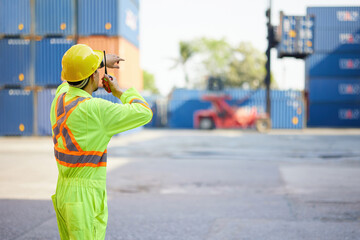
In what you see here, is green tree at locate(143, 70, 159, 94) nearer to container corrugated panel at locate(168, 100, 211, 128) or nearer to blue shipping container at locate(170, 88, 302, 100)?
container corrugated panel at locate(168, 100, 211, 128)

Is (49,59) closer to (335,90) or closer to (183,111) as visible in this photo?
(183,111)

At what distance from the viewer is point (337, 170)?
355 inches

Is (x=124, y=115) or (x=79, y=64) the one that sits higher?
(x=79, y=64)

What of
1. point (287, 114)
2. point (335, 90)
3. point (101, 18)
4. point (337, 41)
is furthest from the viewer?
point (337, 41)

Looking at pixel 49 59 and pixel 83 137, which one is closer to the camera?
pixel 83 137

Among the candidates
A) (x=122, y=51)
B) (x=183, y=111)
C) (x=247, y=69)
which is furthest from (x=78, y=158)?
(x=247, y=69)

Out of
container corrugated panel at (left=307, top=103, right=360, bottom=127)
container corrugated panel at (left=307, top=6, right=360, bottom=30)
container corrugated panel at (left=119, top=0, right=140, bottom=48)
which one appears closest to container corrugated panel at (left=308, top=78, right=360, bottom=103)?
container corrugated panel at (left=307, top=103, right=360, bottom=127)

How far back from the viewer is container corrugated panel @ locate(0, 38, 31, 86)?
789 inches

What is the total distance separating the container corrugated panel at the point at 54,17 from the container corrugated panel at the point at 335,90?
812 inches

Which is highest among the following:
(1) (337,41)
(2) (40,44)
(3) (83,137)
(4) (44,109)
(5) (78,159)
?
(1) (337,41)

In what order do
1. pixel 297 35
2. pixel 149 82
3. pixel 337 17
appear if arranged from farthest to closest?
1. pixel 149 82
2. pixel 337 17
3. pixel 297 35

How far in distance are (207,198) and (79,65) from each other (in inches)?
174

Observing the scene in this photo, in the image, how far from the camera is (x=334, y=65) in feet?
108

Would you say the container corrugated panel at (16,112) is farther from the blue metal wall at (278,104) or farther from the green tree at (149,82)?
the green tree at (149,82)
